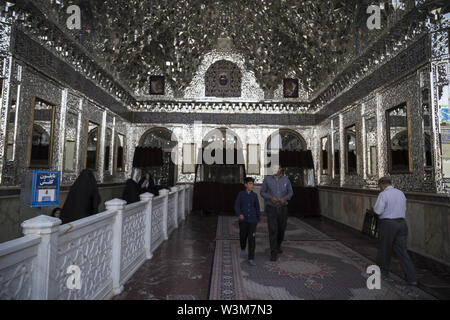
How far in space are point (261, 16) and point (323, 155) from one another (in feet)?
16.7

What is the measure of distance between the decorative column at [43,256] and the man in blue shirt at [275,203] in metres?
3.02

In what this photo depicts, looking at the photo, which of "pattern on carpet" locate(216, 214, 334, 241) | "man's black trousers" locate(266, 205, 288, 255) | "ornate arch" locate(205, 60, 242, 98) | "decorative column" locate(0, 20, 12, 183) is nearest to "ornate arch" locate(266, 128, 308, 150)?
"ornate arch" locate(205, 60, 242, 98)

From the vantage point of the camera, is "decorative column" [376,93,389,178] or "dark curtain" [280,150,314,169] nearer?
"decorative column" [376,93,389,178]

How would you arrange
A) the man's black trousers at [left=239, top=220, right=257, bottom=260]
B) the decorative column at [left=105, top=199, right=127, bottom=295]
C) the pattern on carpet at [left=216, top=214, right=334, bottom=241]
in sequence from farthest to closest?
the pattern on carpet at [left=216, top=214, right=334, bottom=241] < the man's black trousers at [left=239, top=220, right=257, bottom=260] < the decorative column at [left=105, top=199, right=127, bottom=295]

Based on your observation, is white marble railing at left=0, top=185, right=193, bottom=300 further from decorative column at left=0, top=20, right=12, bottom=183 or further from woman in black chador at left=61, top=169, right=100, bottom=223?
decorative column at left=0, top=20, right=12, bottom=183

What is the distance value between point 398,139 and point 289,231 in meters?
3.07

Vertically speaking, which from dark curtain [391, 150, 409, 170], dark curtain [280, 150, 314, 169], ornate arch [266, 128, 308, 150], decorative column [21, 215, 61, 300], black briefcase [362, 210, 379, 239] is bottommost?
black briefcase [362, 210, 379, 239]

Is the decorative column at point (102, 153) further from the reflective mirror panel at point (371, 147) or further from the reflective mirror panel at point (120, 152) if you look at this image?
the reflective mirror panel at point (371, 147)

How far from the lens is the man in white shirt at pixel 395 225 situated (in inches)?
126

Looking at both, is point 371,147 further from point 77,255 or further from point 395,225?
point 77,255

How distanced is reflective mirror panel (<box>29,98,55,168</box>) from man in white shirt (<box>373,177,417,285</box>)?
5608 mm

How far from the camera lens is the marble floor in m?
2.91

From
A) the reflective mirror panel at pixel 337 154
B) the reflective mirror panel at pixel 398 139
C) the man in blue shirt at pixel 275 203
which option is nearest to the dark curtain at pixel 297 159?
the reflective mirror panel at pixel 337 154

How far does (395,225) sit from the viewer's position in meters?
3.24
